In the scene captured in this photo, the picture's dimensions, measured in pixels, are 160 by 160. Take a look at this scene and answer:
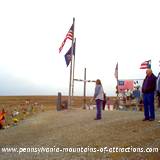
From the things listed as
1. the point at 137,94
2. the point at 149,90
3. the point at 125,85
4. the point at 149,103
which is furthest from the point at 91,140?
the point at 125,85

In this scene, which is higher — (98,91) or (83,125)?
(98,91)

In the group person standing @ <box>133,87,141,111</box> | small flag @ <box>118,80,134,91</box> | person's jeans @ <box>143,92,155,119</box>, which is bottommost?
person's jeans @ <box>143,92,155,119</box>

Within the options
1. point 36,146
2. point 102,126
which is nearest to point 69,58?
point 102,126

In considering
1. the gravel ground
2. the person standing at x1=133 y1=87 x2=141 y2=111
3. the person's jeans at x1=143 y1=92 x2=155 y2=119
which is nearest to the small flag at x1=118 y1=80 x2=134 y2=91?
the person standing at x1=133 y1=87 x2=141 y2=111

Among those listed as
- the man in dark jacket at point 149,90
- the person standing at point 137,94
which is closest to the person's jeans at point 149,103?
the man in dark jacket at point 149,90

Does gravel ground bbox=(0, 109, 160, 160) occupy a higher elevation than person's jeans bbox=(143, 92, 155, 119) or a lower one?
lower

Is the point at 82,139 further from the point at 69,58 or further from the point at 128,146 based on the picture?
the point at 69,58

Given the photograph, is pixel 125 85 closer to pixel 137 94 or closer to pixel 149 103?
pixel 137 94

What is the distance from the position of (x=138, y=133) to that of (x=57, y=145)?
261cm

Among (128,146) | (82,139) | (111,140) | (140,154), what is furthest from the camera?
(82,139)

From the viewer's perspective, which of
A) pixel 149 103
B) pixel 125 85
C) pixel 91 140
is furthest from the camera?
pixel 125 85

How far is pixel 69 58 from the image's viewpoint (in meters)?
32.0

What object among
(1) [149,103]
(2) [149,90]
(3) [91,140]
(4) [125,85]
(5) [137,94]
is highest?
(4) [125,85]

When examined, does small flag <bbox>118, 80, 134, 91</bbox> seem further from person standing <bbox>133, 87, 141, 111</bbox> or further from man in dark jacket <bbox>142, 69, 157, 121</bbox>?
man in dark jacket <bbox>142, 69, 157, 121</bbox>
